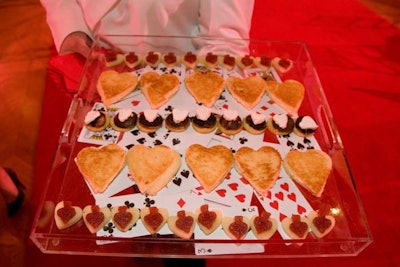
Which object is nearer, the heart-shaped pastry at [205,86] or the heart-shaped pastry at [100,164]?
the heart-shaped pastry at [100,164]

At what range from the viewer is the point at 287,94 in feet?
5.19

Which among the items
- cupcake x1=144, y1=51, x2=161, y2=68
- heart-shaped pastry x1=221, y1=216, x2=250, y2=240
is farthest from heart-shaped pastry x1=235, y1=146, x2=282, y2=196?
cupcake x1=144, y1=51, x2=161, y2=68

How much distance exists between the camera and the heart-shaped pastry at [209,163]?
1258 mm

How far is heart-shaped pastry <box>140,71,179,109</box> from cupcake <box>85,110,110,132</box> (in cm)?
21

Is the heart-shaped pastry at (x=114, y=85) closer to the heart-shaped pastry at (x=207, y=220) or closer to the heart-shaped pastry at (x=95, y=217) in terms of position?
the heart-shaped pastry at (x=95, y=217)

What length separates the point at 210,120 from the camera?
4.70ft

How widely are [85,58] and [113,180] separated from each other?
29.5 inches

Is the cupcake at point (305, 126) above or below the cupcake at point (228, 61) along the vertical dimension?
below

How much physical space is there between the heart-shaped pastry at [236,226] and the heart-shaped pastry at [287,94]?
589mm

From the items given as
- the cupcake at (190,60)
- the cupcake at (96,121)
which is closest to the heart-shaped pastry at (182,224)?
the cupcake at (96,121)

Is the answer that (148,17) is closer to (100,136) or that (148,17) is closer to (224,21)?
(224,21)

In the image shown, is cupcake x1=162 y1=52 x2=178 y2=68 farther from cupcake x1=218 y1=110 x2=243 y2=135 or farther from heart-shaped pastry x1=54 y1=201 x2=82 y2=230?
heart-shaped pastry x1=54 y1=201 x2=82 y2=230

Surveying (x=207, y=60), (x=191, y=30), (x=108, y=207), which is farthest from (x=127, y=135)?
(x=191, y=30)

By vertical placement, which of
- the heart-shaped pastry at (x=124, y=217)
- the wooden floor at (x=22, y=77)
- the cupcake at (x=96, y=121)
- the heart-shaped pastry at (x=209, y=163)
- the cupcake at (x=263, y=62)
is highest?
the cupcake at (x=263, y=62)
